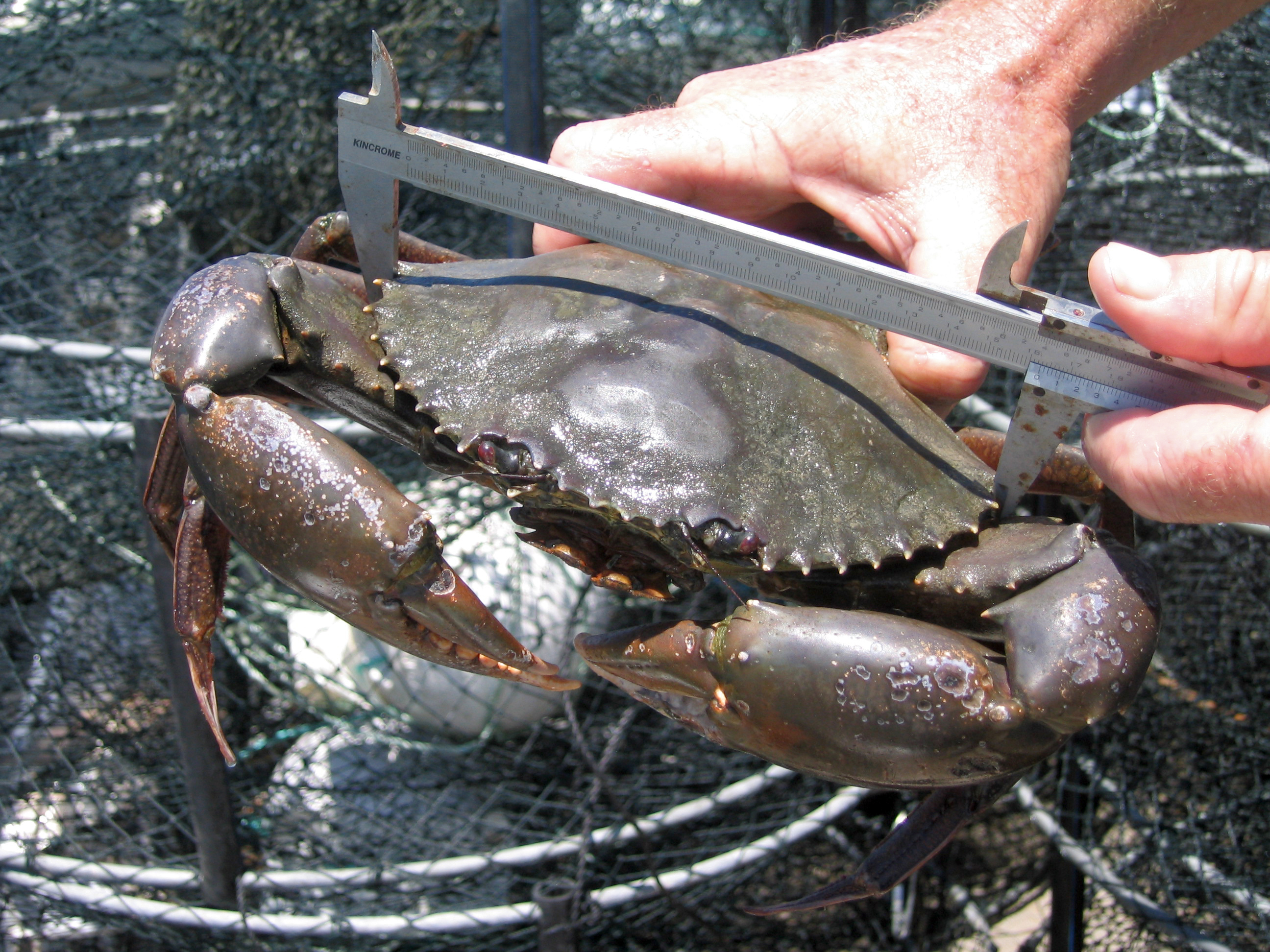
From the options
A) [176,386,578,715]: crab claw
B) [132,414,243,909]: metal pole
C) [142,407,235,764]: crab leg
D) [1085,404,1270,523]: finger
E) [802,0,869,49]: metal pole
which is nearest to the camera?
[1085,404,1270,523]: finger

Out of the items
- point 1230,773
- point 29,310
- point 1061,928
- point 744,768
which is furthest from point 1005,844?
point 29,310

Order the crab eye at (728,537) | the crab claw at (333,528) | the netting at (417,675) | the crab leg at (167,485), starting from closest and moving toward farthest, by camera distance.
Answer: the crab claw at (333,528), the crab eye at (728,537), the crab leg at (167,485), the netting at (417,675)

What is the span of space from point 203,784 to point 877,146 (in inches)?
76.1

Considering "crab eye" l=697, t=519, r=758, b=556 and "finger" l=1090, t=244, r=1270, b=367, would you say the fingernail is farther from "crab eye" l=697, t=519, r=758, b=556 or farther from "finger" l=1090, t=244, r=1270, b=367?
"crab eye" l=697, t=519, r=758, b=556

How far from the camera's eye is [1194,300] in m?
1.14

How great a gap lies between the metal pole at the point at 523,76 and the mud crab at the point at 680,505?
2.06ft

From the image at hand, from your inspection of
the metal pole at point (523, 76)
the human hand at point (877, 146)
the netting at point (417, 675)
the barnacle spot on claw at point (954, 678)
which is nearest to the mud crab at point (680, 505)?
the barnacle spot on claw at point (954, 678)

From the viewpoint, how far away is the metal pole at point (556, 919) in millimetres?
1866

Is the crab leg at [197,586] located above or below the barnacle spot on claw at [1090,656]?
below

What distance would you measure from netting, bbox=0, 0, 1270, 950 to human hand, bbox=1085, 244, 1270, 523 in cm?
126

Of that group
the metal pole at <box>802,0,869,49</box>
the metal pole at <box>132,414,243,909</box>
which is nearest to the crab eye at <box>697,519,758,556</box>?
the metal pole at <box>132,414,243,909</box>

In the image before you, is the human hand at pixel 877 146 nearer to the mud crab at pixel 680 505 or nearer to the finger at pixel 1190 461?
the mud crab at pixel 680 505

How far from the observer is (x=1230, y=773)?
220 centimetres

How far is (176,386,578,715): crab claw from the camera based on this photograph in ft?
3.94
